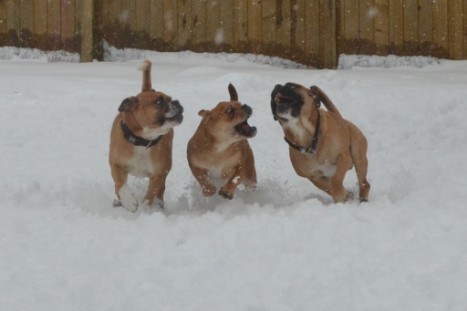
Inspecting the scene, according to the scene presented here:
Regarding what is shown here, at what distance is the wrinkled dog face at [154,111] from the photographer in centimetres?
585

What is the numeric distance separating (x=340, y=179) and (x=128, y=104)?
1535 millimetres

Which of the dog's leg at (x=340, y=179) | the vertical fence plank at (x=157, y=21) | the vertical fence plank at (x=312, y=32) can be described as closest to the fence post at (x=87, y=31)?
the vertical fence plank at (x=157, y=21)

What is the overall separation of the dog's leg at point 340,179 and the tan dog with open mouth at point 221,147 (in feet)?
2.12

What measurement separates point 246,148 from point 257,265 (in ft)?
7.81

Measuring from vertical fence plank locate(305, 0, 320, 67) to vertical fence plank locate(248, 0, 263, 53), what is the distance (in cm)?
65

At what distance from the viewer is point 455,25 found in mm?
11961

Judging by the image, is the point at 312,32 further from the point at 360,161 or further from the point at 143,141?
the point at 143,141

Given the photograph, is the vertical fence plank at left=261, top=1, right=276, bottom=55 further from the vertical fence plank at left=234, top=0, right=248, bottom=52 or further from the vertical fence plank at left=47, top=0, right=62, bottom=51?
the vertical fence plank at left=47, top=0, right=62, bottom=51

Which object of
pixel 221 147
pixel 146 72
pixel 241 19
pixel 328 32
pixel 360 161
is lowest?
pixel 360 161

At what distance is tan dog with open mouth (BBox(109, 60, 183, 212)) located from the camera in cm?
587

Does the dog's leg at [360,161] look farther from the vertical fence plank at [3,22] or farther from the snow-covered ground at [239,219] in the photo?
the vertical fence plank at [3,22]

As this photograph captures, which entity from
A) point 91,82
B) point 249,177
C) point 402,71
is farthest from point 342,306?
point 402,71

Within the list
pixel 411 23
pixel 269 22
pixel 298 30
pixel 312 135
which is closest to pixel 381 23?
pixel 411 23

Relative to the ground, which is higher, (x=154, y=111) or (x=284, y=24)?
(x=284, y=24)
